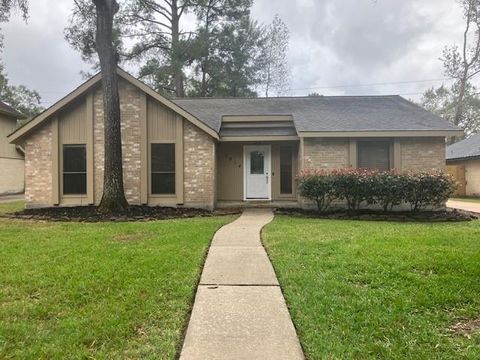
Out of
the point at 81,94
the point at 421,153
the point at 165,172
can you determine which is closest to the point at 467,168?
the point at 421,153

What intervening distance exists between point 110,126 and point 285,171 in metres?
6.65

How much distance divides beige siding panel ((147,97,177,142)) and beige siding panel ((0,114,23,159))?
1330cm

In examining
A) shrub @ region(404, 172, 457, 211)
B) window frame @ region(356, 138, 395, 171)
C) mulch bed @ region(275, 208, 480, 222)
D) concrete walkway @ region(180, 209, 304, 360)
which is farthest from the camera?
window frame @ region(356, 138, 395, 171)

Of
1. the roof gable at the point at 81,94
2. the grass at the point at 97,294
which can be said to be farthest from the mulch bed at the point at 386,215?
the grass at the point at 97,294

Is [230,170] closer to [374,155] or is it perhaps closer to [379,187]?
[374,155]

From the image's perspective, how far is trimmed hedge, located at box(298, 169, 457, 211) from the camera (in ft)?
37.5

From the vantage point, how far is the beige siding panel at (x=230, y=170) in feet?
48.8

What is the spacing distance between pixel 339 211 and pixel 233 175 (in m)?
4.46

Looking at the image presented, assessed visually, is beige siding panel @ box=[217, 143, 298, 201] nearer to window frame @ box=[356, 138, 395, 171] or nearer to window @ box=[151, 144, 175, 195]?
window @ box=[151, 144, 175, 195]

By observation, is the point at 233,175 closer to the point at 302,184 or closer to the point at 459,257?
the point at 302,184

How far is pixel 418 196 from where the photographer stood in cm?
1153

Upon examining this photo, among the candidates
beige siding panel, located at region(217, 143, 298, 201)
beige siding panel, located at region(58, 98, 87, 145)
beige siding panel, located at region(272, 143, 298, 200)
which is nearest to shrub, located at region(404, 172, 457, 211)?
beige siding panel, located at region(272, 143, 298, 200)

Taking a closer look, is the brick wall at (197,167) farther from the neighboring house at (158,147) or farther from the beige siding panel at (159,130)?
the beige siding panel at (159,130)

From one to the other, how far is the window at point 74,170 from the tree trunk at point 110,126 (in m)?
1.78
